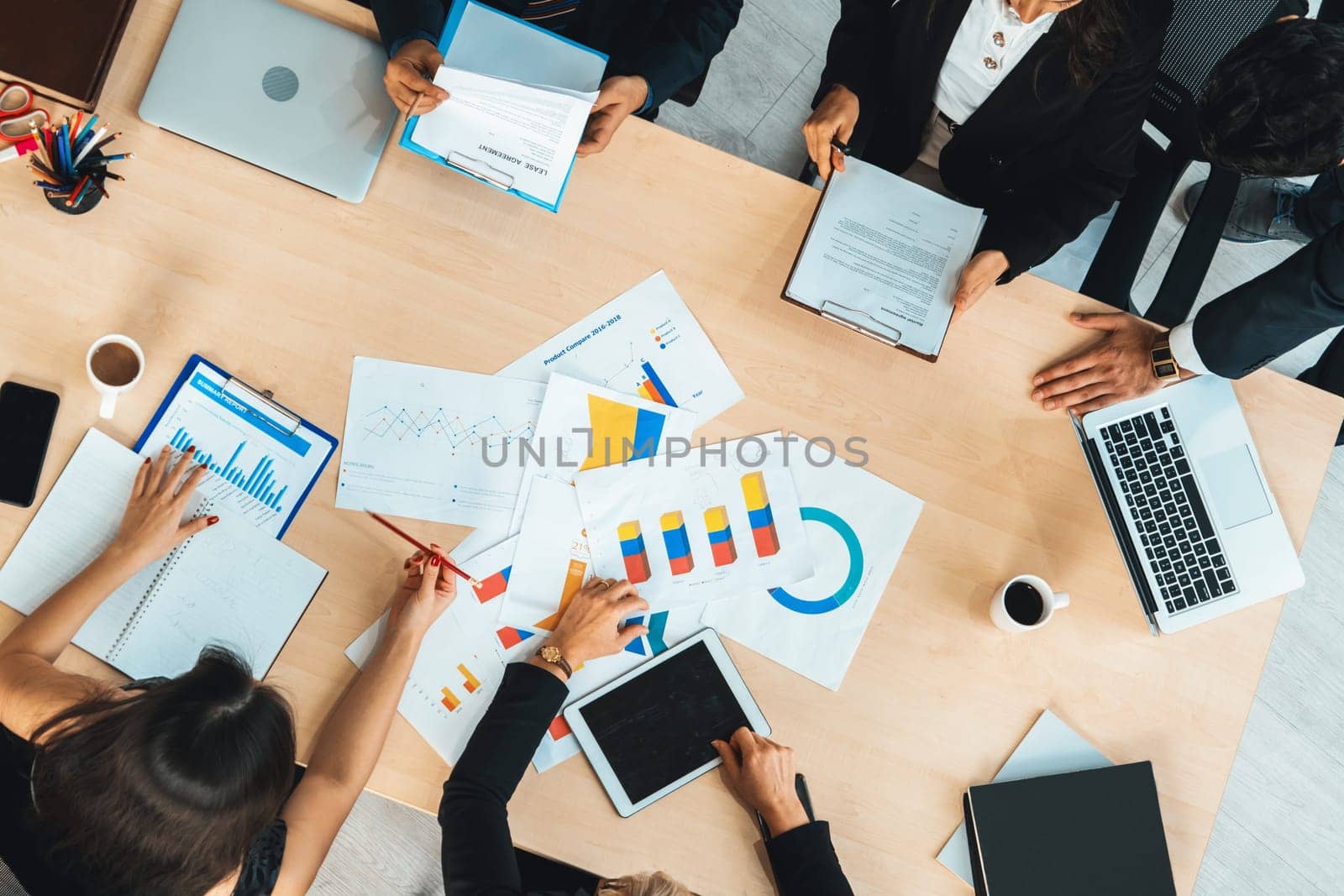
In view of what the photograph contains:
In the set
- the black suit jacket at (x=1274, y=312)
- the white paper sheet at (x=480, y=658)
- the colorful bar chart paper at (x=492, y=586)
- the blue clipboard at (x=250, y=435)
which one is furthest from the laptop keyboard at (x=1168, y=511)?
the blue clipboard at (x=250, y=435)

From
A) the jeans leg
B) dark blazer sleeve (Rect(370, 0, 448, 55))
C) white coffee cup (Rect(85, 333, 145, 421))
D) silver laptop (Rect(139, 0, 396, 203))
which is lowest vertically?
white coffee cup (Rect(85, 333, 145, 421))

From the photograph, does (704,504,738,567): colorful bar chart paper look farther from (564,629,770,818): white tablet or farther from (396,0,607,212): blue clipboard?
(396,0,607,212): blue clipboard

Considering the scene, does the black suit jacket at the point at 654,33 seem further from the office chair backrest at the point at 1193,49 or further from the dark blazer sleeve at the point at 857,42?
the office chair backrest at the point at 1193,49

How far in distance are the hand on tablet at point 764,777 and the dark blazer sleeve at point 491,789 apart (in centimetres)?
26

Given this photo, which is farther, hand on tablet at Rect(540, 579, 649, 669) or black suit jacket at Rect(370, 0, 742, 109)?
black suit jacket at Rect(370, 0, 742, 109)

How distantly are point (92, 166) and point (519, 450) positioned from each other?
71cm

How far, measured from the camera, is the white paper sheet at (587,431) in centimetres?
130

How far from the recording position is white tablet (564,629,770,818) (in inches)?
48.8

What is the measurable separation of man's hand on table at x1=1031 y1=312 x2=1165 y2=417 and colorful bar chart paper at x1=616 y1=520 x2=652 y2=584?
2.11ft

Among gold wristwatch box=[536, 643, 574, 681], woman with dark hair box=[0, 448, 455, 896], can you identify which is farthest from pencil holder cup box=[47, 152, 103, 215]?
gold wristwatch box=[536, 643, 574, 681]

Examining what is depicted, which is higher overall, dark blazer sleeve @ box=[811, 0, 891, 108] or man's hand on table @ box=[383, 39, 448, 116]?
dark blazer sleeve @ box=[811, 0, 891, 108]

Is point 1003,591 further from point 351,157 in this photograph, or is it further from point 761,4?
point 761,4

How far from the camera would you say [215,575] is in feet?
4.08

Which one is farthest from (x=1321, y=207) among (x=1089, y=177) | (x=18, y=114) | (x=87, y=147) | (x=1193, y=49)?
(x=18, y=114)
